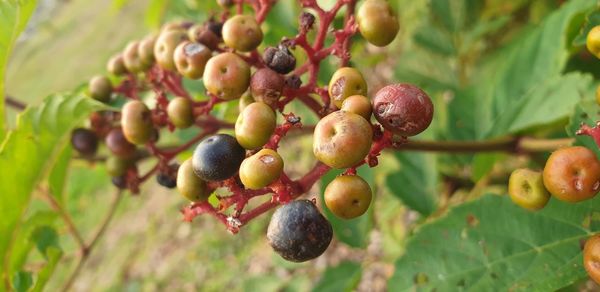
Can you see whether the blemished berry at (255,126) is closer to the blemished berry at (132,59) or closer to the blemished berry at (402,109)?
the blemished berry at (402,109)

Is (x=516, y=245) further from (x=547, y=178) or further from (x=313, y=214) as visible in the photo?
(x=313, y=214)

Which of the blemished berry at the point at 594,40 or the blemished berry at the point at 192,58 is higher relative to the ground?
the blemished berry at the point at 594,40

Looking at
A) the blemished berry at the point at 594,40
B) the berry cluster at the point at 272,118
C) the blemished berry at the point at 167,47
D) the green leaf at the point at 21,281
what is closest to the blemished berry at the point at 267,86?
the berry cluster at the point at 272,118

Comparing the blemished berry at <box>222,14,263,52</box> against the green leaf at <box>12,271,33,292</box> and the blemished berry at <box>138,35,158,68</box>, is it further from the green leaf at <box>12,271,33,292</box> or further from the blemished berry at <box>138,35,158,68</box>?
the green leaf at <box>12,271,33,292</box>

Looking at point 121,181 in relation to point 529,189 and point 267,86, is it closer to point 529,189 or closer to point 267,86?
point 267,86

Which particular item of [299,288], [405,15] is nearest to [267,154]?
[299,288]
